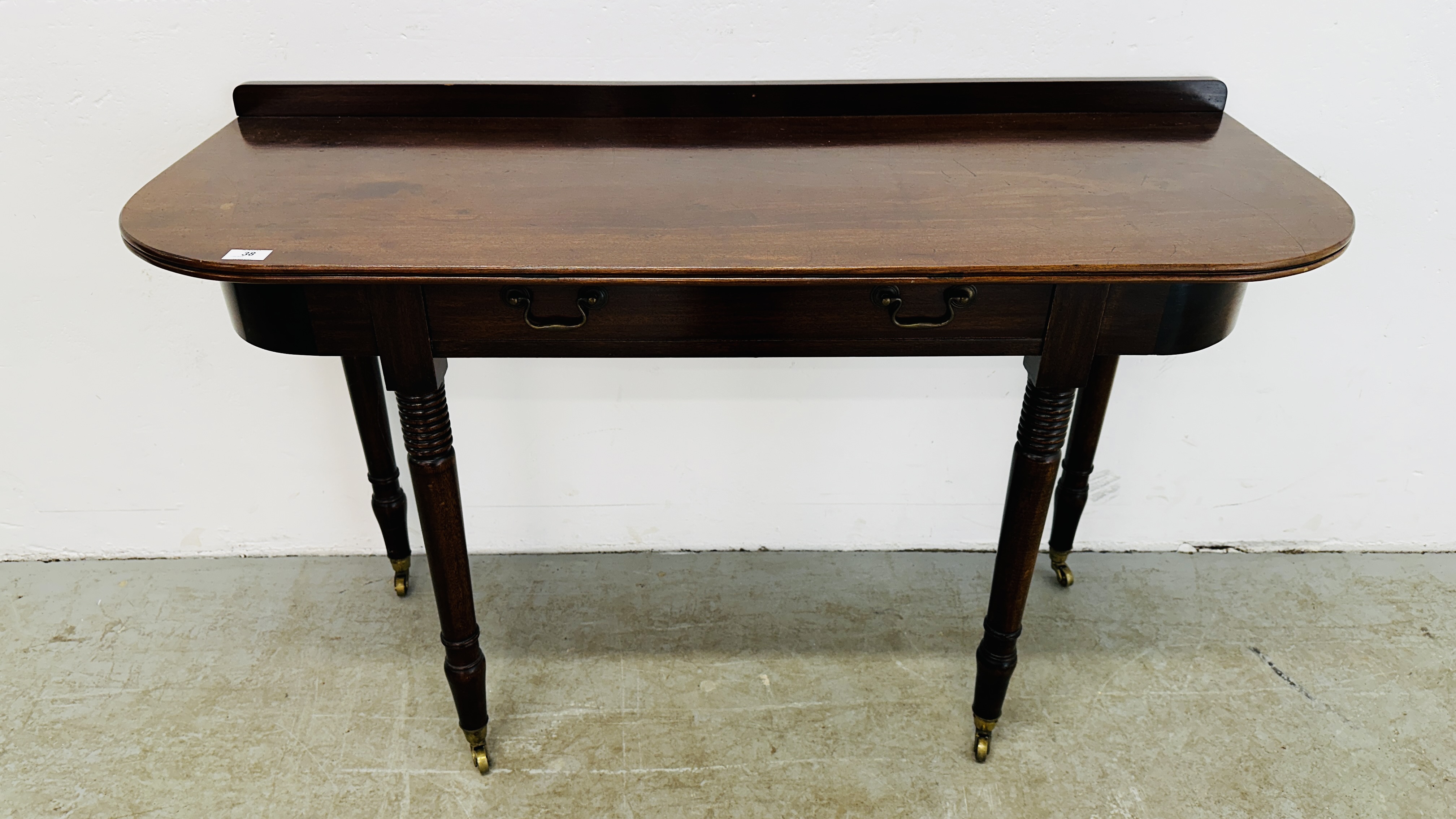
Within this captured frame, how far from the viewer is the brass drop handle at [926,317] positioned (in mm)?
1248

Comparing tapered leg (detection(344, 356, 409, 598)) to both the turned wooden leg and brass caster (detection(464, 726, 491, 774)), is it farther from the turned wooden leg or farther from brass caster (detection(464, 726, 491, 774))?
brass caster (detection(464, 726, 491, 774))

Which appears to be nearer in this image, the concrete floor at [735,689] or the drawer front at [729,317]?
the drawer front at [729,317]

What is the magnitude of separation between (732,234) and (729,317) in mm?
119

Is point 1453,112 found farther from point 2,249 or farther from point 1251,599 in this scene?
point 2,249

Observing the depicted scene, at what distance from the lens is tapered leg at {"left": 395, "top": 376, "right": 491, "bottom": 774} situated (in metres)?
1.41

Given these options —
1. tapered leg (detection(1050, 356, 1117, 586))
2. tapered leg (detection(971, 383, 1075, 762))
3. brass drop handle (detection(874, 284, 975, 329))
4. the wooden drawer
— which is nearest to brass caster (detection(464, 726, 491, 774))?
the wooden drawer

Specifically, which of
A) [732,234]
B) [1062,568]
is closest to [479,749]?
[732,234]

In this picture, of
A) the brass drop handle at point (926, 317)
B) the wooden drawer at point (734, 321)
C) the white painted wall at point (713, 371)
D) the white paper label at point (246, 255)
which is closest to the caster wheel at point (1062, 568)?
the white painted wall at point (713, 371)

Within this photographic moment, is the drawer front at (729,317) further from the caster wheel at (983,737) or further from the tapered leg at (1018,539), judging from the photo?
the caster wheel at (983,737)

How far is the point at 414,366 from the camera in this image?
1.33m

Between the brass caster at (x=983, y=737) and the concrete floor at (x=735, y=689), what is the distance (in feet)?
0.09

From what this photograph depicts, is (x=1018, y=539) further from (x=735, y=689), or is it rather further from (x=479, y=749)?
(x=479, y=749)

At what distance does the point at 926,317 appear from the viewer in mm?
1286

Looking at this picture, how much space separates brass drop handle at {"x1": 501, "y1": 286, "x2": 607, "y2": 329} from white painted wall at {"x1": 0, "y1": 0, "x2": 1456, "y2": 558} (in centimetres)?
64
